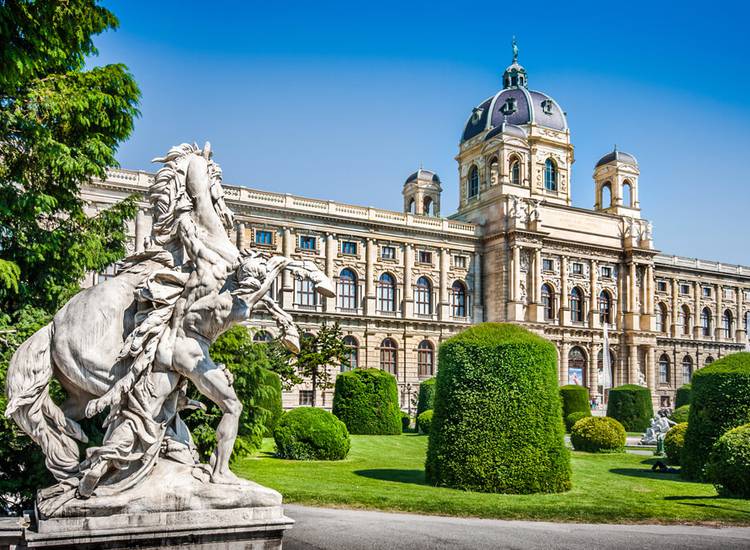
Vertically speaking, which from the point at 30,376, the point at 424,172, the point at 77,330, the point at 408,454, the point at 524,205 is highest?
the point at 424,172

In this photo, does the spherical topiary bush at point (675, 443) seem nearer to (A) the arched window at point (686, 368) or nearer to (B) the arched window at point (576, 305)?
(B) the arched window at point (576, 305)

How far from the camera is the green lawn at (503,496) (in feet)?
33.6

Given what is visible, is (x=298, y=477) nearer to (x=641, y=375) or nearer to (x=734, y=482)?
(x=734, y=482)

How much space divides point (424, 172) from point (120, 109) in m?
46.3

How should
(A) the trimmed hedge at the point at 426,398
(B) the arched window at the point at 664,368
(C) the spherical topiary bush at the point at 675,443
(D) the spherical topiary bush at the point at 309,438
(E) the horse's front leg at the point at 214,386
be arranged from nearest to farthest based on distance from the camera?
(E) the horse's front leg at the point at 214,386
(D) the spherical topiary bush at the point at 309,438
(C) the spherical topiary bush at the point at 675,443
(A) the trimmed hedge at the point at 426,398
(B) the arched window at the point at 664,368

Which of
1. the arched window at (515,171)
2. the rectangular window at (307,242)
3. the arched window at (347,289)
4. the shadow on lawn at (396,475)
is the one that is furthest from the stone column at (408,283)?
the shadow on lawn at (396,475)

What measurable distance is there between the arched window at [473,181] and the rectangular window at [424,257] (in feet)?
32.2

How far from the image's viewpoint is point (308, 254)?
4294cm

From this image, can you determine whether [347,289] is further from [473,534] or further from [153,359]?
[153,359]

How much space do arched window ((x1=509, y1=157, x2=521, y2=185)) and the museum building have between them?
153 mm

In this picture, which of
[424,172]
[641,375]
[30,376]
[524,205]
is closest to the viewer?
[30,376]

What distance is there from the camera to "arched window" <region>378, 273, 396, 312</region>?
45969mm

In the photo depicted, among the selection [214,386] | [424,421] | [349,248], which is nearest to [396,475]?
[214,386]

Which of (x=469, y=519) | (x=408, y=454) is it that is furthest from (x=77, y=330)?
(x=408, y=454)
